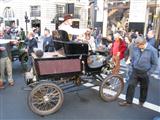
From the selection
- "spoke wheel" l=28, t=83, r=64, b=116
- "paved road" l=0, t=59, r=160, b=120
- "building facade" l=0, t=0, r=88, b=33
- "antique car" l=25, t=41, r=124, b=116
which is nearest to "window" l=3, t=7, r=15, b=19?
"building facade" l=0, t=0, r=88, b=33

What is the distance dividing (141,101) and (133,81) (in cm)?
56

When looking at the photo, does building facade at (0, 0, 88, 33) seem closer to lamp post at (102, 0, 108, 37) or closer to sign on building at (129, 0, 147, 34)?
lamp post at (102, 0, 108, 37)

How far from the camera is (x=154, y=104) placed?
5.42m

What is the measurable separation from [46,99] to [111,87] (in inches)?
67.4

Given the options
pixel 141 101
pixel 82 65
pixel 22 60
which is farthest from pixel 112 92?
pixel 22 60

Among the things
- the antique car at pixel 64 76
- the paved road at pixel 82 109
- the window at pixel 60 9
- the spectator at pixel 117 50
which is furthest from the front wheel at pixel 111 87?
the window at pixel 60 9

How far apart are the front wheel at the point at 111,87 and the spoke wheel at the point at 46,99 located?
1.15 metres

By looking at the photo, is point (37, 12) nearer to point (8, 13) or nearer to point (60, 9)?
point (60, 9)

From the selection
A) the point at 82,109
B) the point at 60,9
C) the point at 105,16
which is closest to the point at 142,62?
the point at 82,109

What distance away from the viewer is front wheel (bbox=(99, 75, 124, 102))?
547cm

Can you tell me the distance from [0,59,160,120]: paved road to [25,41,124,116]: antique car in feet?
0.80

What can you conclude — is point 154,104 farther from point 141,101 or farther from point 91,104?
point 91,104

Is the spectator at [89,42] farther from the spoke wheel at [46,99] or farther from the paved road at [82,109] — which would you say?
the spoke wheel at [46,99]

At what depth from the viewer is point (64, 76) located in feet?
16.4
